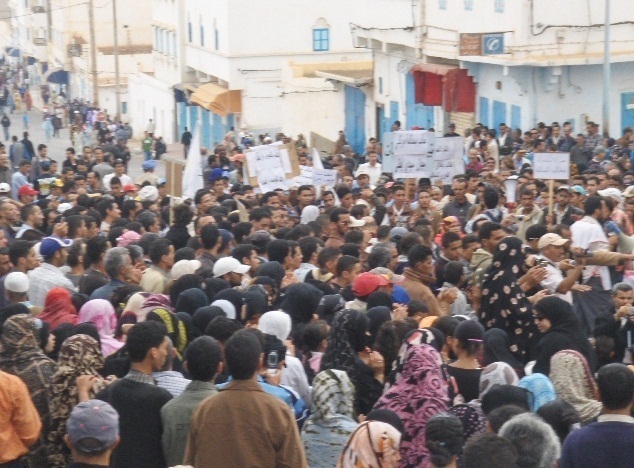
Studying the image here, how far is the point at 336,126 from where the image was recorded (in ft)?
132

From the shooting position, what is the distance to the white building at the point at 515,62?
2625 centimetres

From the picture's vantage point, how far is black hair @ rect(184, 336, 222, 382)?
21.4 ft

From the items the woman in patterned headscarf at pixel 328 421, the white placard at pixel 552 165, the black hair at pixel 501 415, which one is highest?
the white placard at pixel 552 165

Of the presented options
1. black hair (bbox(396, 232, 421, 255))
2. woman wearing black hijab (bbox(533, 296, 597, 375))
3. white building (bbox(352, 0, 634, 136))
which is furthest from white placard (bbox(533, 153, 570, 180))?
white building (bbox(352, 0, 634, 136))

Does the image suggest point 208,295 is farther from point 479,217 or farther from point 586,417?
point 479,217

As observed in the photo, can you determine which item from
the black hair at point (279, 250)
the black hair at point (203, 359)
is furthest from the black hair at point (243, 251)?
the black hair at point (203, 359)

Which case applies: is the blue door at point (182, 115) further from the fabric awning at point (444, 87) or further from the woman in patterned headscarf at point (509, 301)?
the woman in patterned headscarf at point (509, 301)

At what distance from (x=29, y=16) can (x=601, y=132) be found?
68846 mm

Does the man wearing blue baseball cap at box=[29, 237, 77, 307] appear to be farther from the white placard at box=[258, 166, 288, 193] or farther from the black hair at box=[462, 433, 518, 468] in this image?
the white placard at box=[258, 166, 288, 193]

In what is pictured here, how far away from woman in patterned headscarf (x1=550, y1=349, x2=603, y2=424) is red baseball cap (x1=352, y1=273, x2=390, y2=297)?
2.17 metres

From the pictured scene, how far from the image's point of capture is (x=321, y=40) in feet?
152

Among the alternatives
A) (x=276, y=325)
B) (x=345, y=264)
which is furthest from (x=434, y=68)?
(x=276, y=325)

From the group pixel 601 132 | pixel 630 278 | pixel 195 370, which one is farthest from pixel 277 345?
pixel 601 132

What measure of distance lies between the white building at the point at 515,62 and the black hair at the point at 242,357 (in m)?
20.6
